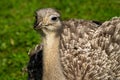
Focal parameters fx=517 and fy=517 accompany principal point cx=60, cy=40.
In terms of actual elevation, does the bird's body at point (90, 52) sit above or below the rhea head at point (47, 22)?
below

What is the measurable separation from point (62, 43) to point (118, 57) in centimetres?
97

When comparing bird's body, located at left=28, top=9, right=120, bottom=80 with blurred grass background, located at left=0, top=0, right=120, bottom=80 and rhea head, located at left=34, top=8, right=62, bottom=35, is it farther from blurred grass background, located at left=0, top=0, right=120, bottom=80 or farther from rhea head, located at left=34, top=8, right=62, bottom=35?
blurred grass background, located at left=0, top=0, right=120, bottom=80

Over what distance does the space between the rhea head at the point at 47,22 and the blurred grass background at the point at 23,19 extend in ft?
9.77

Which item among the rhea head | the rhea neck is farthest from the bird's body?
the rhea head

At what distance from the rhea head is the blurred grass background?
9.77 feet

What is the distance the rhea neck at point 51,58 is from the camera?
6586 millimetres

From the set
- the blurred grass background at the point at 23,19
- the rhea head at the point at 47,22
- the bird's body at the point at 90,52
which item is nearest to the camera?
the rhea head at the point at 47,22

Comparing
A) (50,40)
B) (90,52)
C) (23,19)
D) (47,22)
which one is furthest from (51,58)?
(23,19)

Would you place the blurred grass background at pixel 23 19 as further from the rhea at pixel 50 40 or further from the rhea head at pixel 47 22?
the rhea head at pixel 47 22

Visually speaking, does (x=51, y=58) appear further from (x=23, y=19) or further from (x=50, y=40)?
(x=23, y=19)

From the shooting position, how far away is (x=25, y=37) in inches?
445

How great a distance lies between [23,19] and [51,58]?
5.76 metres

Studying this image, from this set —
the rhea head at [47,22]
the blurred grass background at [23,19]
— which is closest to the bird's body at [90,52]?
the rhea head at [47,22]

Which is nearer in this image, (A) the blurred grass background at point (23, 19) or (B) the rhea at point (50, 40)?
(B) the rhea at point (50, 40)
